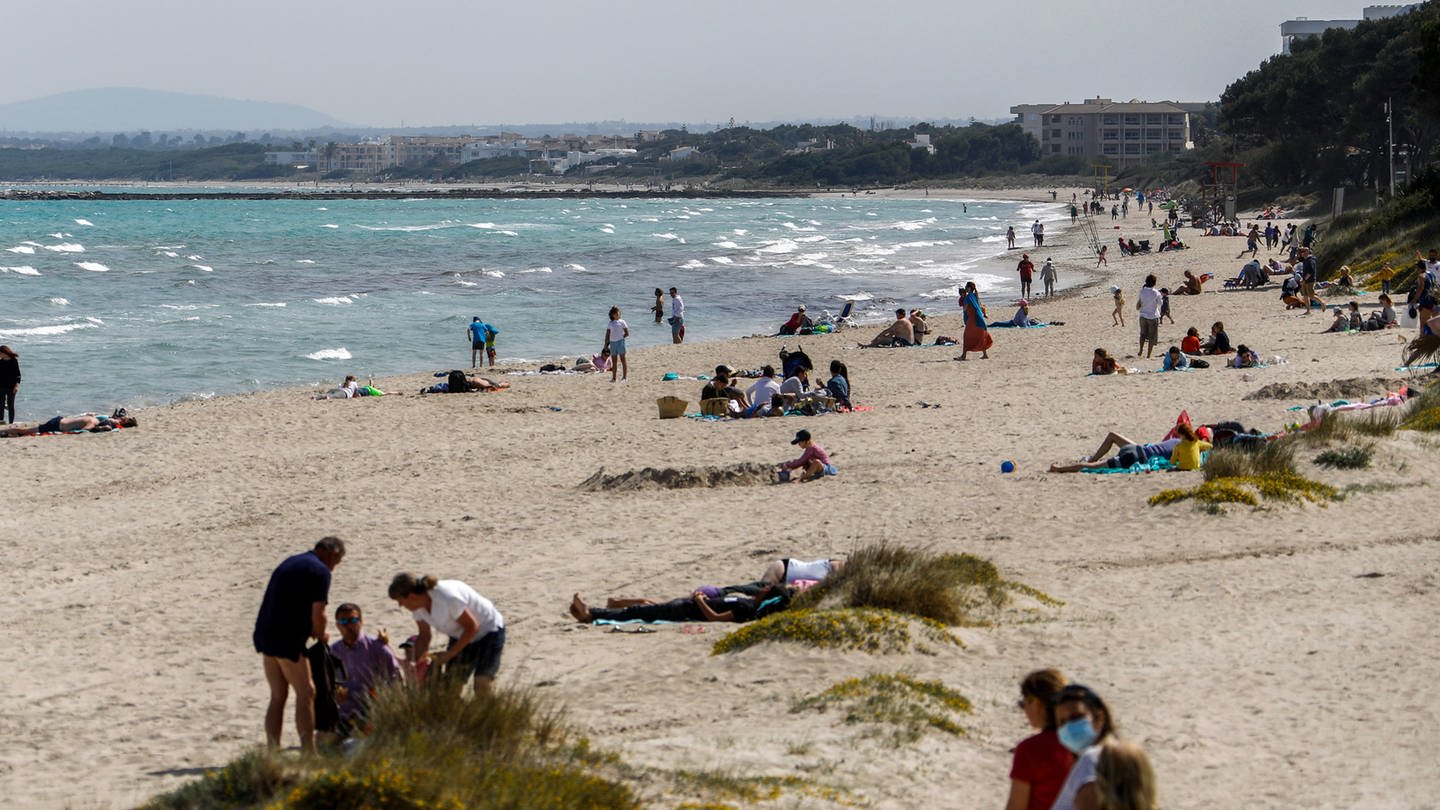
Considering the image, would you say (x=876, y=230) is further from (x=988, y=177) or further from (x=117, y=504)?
(x=988, y=177)

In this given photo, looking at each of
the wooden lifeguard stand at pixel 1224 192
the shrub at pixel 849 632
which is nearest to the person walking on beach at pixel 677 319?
the shrub at pixel 849 632

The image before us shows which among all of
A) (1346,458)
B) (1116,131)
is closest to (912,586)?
(1346,458)

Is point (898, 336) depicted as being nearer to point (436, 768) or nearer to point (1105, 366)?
point (1105, 366)

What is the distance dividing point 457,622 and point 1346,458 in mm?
8433

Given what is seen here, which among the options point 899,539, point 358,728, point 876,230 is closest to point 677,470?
point 899,539

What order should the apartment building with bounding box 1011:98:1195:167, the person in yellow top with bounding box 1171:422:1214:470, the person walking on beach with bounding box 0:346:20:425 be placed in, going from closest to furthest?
1. the person in yellow top with bounding box 1171:422:1214:470
2. the person walking on beach with bounding box 0:346:20:425
3. the apartment building with bounding box 1011:98:1195:167

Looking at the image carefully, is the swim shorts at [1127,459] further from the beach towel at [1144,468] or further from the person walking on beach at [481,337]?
the person walking on beach at [481,337]

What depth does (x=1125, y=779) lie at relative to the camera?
13.0 ft

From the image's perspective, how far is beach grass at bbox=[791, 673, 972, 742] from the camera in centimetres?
669

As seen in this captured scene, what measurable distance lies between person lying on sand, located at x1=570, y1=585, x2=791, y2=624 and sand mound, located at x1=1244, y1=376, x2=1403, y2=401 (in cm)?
903

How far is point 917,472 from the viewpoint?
43.8 feet

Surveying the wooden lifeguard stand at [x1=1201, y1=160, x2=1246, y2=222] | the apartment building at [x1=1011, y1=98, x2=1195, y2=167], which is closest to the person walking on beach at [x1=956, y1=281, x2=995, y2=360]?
the wooden lifeguard stand at [x1=1201, y1=160, x2=1246, y2=222]

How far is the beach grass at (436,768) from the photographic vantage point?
495 cm

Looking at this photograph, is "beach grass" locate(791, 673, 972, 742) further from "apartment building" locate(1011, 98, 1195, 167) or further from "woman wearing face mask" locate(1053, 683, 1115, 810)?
"apartment building" locate(1011, 98, 1195, 167)
